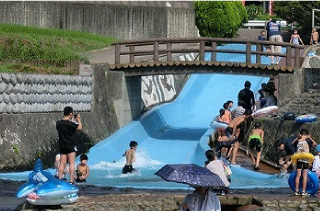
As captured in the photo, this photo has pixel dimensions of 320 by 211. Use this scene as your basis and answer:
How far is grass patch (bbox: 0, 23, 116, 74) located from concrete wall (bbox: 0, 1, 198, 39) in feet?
18.1

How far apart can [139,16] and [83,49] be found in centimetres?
693

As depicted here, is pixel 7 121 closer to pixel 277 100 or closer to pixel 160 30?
pixel 277 100

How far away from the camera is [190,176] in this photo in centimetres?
1571

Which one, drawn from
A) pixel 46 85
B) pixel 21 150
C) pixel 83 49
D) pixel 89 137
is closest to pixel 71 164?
pixel 21 150

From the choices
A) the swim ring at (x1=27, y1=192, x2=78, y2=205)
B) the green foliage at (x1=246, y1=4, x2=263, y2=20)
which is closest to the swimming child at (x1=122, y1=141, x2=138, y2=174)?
the swim ring at (x1=27, y1=192, x2=78, y2=205)

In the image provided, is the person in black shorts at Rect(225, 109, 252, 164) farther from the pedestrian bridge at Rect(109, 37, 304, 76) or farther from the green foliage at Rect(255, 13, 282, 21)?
the green foliage at Rect(255, 13, 282, 21)

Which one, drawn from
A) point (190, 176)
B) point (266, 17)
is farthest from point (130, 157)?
point (266, 17)

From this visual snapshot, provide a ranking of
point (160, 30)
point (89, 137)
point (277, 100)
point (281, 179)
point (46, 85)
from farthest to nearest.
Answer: point (160, 30) < point (277, 100) < point (89, 137) < point (46, 85) < point (281, 179)

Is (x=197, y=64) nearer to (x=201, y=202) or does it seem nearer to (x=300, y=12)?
(x=201, y=202)

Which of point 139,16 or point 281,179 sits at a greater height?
point 139,16

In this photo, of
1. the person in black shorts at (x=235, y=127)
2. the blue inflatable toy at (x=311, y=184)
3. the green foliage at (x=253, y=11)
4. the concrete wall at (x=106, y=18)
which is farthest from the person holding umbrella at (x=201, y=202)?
the green foliage at (x=253, y=11)

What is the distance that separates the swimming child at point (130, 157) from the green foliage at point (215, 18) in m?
20.8

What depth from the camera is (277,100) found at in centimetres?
3359

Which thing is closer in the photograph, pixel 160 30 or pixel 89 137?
pixel 89 137
